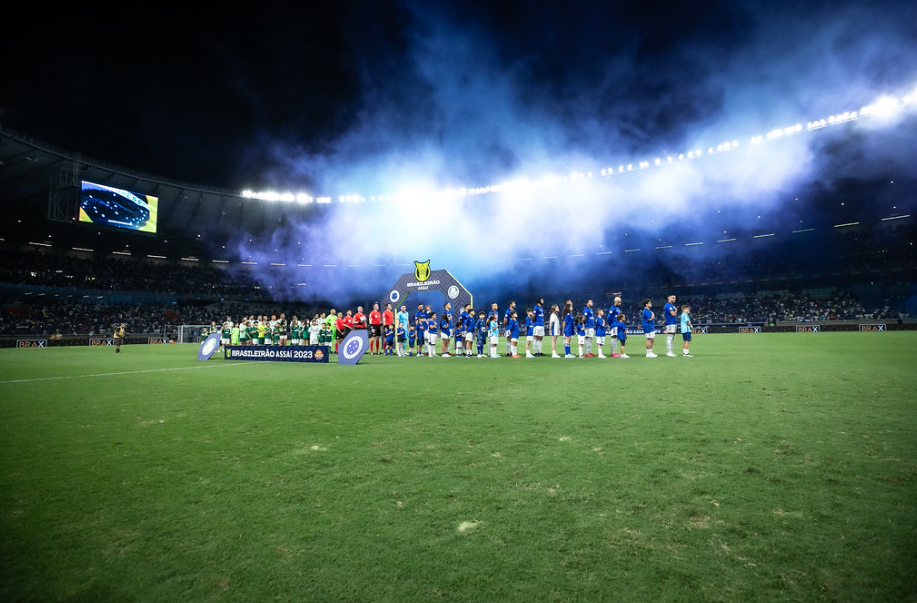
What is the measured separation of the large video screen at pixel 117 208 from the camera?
31344 mm

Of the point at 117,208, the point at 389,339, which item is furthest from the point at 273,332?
the point at 117,208

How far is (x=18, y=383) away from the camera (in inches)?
358

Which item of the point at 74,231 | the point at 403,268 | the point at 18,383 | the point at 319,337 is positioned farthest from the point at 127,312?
the point at 18,383

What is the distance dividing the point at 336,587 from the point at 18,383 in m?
11.4

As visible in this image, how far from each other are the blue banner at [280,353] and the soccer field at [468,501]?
300 inches

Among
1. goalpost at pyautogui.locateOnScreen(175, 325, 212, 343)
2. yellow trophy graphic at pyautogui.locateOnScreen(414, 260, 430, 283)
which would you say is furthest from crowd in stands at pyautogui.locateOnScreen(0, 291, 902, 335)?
A: yellow trophy graphic at pyautogui.locateOnScreen(414, 260, 430, 283)

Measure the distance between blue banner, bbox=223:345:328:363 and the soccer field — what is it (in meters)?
7.61

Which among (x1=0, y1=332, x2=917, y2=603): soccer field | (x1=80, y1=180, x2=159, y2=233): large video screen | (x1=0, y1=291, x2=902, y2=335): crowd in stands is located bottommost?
(x1=0, y1=332, x2=917, y2=603): soccer field

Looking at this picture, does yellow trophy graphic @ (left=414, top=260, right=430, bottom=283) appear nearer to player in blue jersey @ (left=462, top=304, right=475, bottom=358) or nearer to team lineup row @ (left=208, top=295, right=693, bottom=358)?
team lineup row @ (left=208, top=295, right=693, bottom=358)

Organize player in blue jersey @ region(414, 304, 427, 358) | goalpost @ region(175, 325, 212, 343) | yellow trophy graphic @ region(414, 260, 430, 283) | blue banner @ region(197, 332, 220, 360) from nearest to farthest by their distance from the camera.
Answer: blue banner @ region(197, 332, 220, 360), player in blue jersey @ region(414, 304, 427, 358), yellow trophy graphic @ region(414, 260, 430, 283), goalpost @ region(175, 325, 212, 343)

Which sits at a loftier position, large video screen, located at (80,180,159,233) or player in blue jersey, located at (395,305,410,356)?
large video screen, located at (80,180,159,233)

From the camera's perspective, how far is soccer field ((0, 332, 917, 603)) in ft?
6.48

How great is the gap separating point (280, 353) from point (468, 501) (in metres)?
13.0

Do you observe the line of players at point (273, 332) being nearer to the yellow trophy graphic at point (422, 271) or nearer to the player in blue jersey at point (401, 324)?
the player in blue jersey at point (401, 324)
